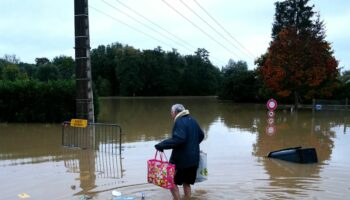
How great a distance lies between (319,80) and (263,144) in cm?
2077

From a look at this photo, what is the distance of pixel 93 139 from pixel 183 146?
7.72m

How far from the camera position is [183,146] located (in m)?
6.09

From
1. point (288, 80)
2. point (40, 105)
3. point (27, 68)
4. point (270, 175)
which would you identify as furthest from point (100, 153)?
point (27, 68)

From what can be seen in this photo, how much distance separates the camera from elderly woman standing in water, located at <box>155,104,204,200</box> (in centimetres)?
594

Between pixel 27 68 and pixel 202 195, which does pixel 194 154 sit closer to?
pixel 202 195

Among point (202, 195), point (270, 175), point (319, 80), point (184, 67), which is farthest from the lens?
point (184, 67)

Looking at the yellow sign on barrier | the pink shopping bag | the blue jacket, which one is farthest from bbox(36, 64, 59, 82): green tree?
the blue jacket

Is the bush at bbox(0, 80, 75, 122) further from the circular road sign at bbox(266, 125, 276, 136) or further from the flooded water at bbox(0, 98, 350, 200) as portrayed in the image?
the circular road sign at bbox(266, 125, 276, 136)

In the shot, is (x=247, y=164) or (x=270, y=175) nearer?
(x=270, y=175)

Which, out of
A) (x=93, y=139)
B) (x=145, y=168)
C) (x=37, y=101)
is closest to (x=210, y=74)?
(x=37, y=101)

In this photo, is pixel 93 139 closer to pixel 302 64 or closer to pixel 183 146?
pixel 183 146

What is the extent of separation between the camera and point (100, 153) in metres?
11.9

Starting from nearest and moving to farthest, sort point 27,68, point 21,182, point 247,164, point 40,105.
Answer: point 21,182 < point 247,164 < point 40,105 < point 27,68

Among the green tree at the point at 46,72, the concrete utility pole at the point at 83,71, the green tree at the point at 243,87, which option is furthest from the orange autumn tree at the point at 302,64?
the green tree at the point at 46,72
